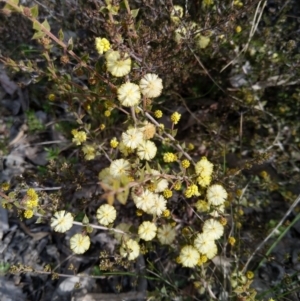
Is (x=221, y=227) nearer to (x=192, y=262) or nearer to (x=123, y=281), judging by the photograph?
(x=192, y=262)

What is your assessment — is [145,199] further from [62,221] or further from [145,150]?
[62,221]

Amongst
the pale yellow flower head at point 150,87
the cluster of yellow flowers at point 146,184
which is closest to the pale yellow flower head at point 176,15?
the cluster of yellow flowers at point 146,184

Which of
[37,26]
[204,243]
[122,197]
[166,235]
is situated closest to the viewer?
[122,197]

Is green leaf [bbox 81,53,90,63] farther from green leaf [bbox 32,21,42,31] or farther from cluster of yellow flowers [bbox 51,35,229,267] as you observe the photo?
green leaf [bbox 32,21,42,31]

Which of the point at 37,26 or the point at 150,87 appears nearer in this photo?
the point at 37,26

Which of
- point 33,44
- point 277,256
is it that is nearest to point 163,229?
point 277,256

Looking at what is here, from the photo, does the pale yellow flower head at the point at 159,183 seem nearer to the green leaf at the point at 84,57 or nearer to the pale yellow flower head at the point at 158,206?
the pale yellow flower head at the point at 158,206

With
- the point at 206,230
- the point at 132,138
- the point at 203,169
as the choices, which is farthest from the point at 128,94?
the point at 206,230
